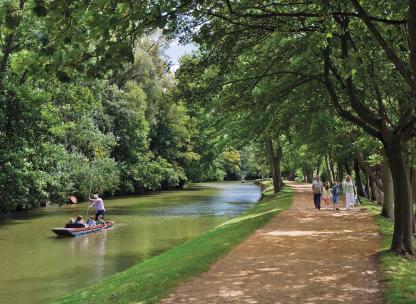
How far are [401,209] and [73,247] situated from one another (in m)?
13.3

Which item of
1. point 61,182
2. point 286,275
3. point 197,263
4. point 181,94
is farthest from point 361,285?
point 61,182

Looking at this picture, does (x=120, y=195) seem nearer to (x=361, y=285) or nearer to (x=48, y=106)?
(x=48, y=106)

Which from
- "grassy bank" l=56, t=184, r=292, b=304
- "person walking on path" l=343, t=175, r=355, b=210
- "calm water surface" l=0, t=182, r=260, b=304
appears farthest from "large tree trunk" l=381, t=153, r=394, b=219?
"calm water surface" l=0, t=182, r=260, b=304

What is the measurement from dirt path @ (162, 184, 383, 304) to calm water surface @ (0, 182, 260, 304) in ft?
15.7

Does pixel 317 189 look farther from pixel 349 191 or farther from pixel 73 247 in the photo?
pixel 73 247

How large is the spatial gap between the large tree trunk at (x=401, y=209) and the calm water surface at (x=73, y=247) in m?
8.20

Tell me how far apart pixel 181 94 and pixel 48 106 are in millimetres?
17230

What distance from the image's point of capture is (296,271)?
1052 cm

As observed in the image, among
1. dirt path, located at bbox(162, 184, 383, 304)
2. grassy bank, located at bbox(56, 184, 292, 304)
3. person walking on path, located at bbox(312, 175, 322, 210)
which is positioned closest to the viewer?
dirt path, located at bbox(162, 184, 383, 304)

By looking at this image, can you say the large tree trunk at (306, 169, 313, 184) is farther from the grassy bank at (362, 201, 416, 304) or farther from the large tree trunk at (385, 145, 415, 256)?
the large tree trunk at (385, 145, 415, 256)

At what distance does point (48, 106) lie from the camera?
27062mm

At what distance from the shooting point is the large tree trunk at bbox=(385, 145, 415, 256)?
38.3 feet

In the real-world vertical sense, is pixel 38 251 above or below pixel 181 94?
below

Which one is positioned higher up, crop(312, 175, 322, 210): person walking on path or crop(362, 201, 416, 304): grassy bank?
crop(312, 175, 322, 210): person walking on path
